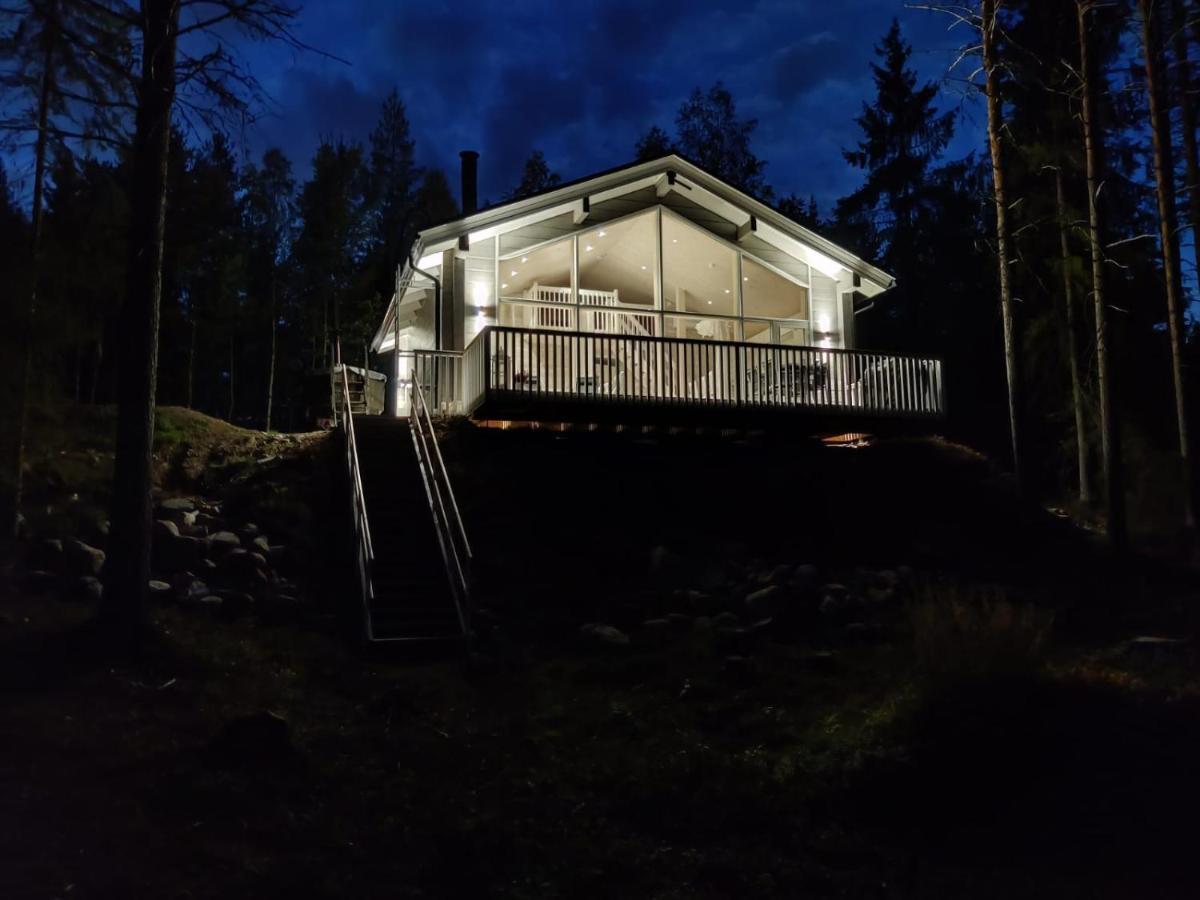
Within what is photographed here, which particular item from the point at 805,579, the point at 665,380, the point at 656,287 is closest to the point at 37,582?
the point at 805,579

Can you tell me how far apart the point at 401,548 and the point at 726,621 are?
4.04 metres

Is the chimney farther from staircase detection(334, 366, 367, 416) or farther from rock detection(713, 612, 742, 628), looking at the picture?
rock detection(713, 612, 742, 628)

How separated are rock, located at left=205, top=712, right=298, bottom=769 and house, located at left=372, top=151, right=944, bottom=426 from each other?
876cm

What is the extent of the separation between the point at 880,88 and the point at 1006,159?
17.6 meters

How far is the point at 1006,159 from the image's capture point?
21.4 metres

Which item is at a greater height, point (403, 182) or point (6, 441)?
point (403, 182)

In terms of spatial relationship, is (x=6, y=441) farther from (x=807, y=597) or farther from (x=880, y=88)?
(x=880, y=88)

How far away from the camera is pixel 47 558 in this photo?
1051cm

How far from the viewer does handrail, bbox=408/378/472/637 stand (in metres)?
10.1

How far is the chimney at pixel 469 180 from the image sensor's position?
→ 2168 cm

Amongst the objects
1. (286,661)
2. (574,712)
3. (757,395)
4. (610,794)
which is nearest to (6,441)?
(286,661)

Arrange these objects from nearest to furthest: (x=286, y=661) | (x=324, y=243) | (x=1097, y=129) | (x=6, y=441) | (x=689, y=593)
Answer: (x=286, y=661), (x=689, y=593), (x=6, y=441), (x=1097, y=129), (x=324, y=243)

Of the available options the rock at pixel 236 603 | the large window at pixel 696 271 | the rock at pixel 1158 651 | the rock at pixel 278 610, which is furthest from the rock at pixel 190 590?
the large window at pixel 696 271

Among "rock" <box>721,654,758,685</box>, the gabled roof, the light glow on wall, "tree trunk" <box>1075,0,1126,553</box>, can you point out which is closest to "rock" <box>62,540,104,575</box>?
"rock" <box>721,654,758,685</box>
